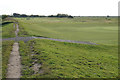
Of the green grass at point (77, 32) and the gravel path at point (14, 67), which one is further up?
the green grass at point (77, 32)

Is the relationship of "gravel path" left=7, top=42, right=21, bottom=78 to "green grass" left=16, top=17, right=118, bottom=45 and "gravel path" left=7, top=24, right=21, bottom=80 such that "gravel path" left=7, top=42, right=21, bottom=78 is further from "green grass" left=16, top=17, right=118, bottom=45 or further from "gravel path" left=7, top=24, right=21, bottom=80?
"green grass" left=16, top=17, right=118, bottom=45

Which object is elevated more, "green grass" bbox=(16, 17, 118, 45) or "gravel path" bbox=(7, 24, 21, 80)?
"green grass" bbox=(16, 17, 118, 45)

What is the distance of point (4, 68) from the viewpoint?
63.0 ft

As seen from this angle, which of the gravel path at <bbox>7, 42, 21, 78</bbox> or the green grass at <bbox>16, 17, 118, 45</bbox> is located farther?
the green grass at <bbox>16, 17, 118, 45</bbox>

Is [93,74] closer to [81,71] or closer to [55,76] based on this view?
[81,71]

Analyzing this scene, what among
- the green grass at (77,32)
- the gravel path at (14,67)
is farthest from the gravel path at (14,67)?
the green grass at (77,32)

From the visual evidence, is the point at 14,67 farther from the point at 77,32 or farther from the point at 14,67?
the point at 77,32

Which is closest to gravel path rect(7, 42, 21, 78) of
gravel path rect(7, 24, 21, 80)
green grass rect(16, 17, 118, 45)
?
gravel path rect(7, 24, 21, 80)

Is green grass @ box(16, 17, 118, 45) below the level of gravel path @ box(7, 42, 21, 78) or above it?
above

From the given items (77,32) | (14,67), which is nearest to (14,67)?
(14,67)

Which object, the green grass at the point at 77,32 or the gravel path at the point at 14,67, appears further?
the green grass at the point at 77,32

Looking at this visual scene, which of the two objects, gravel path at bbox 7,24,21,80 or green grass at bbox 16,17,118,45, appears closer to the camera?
gravel path at bbox 7,24,21,80

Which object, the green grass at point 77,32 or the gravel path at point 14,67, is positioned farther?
the green grass at point 77,32

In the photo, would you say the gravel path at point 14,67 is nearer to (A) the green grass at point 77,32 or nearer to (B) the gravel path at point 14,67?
(B) the gravel path at point 14,67
